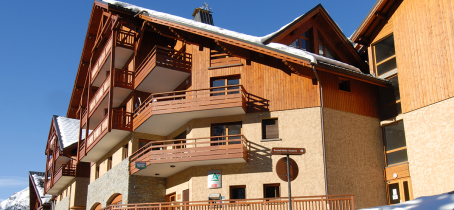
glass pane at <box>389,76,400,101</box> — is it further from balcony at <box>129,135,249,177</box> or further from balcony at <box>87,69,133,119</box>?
balcony at <box>87,69,133,119</box>

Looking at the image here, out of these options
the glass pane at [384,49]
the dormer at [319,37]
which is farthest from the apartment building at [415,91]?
the dormer at [319,37]

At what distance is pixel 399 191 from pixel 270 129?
21.7ft

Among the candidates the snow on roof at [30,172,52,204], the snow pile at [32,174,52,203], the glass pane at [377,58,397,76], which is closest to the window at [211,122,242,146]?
the glass pane at [377,58,397,76]

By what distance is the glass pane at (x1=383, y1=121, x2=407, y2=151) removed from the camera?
72.8 feet

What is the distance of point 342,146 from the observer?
71.8 ft

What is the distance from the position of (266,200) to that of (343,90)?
22.5ft

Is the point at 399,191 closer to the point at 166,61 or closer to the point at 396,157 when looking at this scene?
the point at 396,157

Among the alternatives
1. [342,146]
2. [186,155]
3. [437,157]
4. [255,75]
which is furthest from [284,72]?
[437,157]

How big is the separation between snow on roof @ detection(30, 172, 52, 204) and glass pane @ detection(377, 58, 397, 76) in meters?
41.2

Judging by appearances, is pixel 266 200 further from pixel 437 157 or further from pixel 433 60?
pixel 433 60

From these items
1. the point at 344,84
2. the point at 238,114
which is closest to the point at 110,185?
the point at 238,114

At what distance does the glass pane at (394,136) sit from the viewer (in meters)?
22.2

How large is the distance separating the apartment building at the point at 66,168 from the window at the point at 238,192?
722 inches

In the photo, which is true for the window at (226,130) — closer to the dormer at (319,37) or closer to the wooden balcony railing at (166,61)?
the wooden balcony railing at (166,61)
